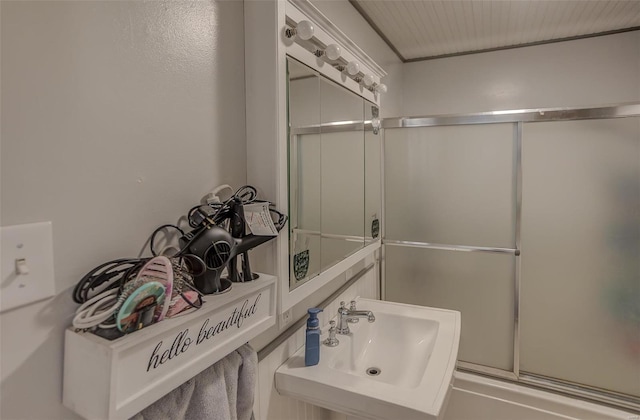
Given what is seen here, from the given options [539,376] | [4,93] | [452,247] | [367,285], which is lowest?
[539,376]

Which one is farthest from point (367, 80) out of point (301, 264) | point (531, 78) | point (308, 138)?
point (531, 78)

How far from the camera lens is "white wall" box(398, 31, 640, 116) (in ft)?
7.68

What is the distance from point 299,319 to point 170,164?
741mm

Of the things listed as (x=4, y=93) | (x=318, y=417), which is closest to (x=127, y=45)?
(x=4, y=93)

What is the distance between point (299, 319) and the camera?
1244 millimetres

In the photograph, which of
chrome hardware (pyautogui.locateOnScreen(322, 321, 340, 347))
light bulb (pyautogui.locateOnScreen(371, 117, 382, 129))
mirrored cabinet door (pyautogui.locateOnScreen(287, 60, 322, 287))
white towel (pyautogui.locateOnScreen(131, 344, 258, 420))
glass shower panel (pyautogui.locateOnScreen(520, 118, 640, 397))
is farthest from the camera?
light bulb (pyautogui.locateOnScreen(371, 117, 382, 129))

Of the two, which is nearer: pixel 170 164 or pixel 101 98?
pixel 101 98

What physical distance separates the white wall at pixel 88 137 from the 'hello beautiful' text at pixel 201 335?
15 cm

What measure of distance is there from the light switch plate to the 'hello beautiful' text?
187 millimetres

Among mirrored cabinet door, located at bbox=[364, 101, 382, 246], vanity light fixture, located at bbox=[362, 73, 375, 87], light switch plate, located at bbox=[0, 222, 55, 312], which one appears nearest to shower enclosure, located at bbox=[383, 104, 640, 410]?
mirrored cabinet door, located at bbox=[364, 101, 382, 246]

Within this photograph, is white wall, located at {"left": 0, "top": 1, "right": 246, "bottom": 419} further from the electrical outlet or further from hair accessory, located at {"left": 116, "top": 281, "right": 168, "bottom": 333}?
the electrical outlet

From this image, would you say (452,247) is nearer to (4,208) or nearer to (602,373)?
(602,373)

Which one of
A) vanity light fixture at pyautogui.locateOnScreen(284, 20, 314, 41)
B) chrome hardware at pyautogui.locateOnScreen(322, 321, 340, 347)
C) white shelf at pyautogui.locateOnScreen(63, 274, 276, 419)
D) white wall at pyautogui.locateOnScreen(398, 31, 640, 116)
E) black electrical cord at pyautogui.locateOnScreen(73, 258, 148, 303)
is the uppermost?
white wall at pyautogui.locateOnScreen(398, 31, 640, 116)

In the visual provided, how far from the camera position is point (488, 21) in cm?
212
